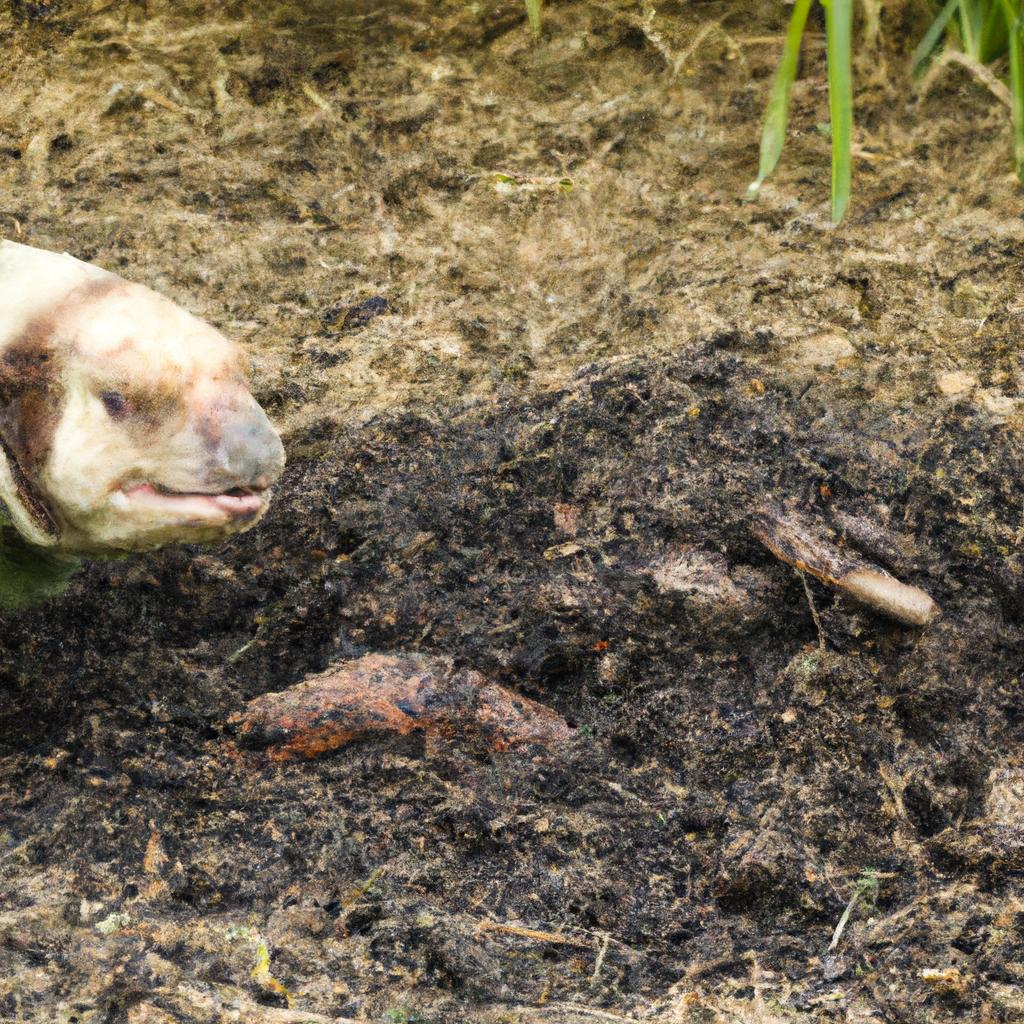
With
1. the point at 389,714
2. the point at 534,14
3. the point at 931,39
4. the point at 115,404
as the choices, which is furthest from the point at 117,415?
the point at 931,39

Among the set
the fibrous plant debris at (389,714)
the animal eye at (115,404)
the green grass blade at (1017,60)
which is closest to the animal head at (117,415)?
the animal eye at (115,404)

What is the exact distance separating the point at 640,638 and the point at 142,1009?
2.49 feet

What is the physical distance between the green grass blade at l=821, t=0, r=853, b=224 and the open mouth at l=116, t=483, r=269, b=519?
80 cm

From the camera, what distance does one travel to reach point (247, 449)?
3.59 feet

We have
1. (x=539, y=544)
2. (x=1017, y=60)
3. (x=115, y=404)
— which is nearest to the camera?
(x=115, y=404)

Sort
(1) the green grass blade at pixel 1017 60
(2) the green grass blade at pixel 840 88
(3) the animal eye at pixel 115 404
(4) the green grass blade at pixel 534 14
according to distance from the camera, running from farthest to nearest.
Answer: (4) the green grass blade at pixel 534 14
(1) the green grass blade at pixel 1017 60
(2) the green grass blade at pixel 840 88
(3) the animal eye at pixel 115 404

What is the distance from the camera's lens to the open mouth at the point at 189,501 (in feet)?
3.57

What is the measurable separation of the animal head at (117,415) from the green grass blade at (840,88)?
0.76 metres

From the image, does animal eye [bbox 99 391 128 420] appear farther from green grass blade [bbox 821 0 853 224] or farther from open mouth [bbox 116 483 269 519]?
green grass blade [bbox 821 0 853 224]

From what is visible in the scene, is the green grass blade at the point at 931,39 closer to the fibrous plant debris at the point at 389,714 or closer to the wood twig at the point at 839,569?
the wood twig at the point at 839,569

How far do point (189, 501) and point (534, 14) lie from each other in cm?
91

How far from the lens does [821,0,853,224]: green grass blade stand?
1279 millimetres

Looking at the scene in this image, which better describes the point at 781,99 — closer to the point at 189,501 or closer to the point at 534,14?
the point at 534,14

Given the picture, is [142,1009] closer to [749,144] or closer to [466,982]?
[466,982]
